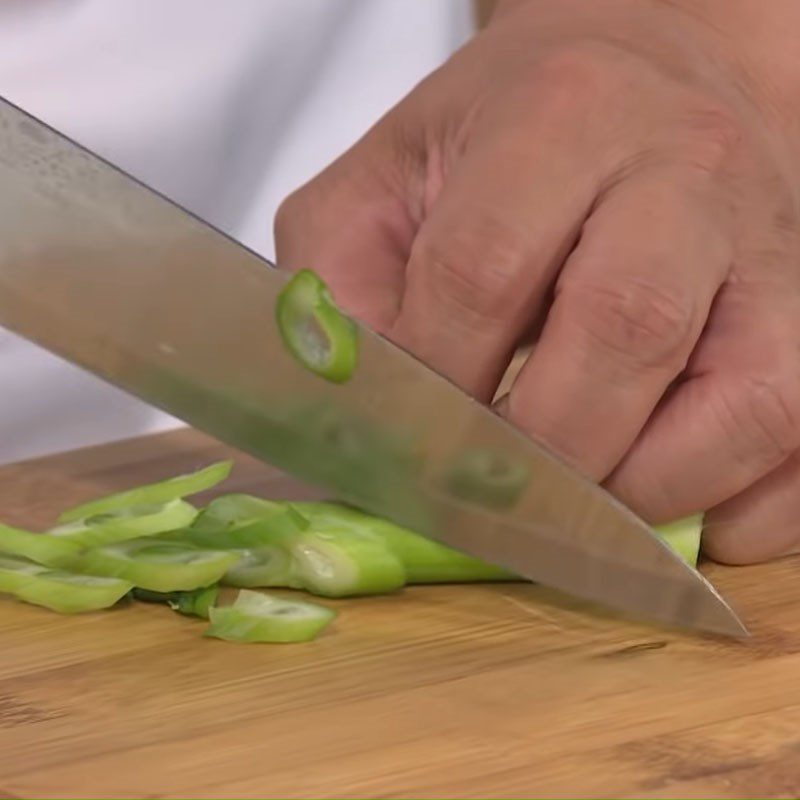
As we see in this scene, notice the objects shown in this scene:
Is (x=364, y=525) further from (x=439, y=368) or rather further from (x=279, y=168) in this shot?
(x=279, y=168)

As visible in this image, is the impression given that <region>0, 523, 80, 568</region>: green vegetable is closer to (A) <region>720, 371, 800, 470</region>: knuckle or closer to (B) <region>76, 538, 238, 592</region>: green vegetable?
(B) <region>76, 538, 238, 592</region>: green vegetable

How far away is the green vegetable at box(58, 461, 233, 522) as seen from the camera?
148 cm

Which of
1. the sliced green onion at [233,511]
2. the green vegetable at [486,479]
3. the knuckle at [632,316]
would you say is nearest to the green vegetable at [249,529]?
the sliced green onion at [233,511]

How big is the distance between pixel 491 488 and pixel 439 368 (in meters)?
0.09

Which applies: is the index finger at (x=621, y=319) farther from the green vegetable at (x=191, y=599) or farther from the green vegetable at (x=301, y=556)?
the green vegetable at (x=191, y=599)

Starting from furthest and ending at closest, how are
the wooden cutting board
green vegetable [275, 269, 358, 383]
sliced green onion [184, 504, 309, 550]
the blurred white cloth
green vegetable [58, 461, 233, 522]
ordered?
the blurred white cloth
green vegetable [58, 461, 233, 522]
sliced green onion [184, 504, 309, 550]
green vegetable [275, 269, 358, 383]
the wooden cutting board

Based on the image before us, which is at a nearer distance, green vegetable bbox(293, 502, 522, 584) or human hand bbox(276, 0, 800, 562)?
human hand bbox(276, 0, 800, 562)

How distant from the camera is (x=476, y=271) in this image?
50.1 inches

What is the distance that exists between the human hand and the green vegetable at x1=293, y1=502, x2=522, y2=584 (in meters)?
0.12

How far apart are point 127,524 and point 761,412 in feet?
1.62

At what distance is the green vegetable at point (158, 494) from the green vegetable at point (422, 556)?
0.37 ft

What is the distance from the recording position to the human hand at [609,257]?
4.18ft

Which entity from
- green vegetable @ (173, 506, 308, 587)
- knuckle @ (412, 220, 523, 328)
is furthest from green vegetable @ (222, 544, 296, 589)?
knuckle @ (412, 220, 523, 328)

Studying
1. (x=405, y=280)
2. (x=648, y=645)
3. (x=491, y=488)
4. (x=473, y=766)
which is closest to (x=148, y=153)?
(x=405, y=280)
